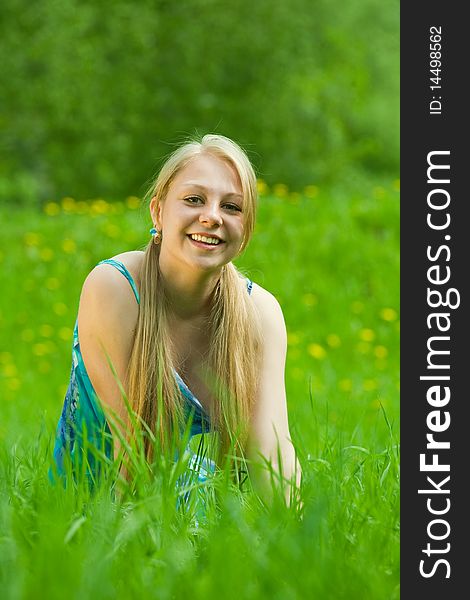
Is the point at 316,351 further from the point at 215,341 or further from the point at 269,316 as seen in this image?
the point at 215,341

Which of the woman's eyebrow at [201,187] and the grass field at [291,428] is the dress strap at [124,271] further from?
the grass field at [291,428]

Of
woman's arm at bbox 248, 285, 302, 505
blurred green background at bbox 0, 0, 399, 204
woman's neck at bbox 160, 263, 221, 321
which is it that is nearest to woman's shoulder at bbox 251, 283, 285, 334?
woman's arm at bbox 248, 285, 302, 505

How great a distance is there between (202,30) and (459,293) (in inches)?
561

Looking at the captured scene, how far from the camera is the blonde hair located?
239cm

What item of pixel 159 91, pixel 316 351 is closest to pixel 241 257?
pixel 316 351

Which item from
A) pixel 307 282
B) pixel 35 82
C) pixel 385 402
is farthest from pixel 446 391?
pixel 35 82

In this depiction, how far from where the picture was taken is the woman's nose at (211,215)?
7.80ft

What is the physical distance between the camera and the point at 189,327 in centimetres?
262

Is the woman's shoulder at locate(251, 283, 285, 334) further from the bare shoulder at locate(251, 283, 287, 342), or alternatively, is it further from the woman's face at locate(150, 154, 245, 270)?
the woman's face at locate(150, 154, 245, 270)

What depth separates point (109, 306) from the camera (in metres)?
2.44

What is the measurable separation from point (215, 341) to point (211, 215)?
1.18 ft

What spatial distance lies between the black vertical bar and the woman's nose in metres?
0.61

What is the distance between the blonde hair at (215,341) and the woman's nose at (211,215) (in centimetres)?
9

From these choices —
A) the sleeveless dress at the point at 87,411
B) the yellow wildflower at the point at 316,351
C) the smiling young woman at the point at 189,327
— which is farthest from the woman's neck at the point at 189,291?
the yellow wildflower at the point at 316,351
